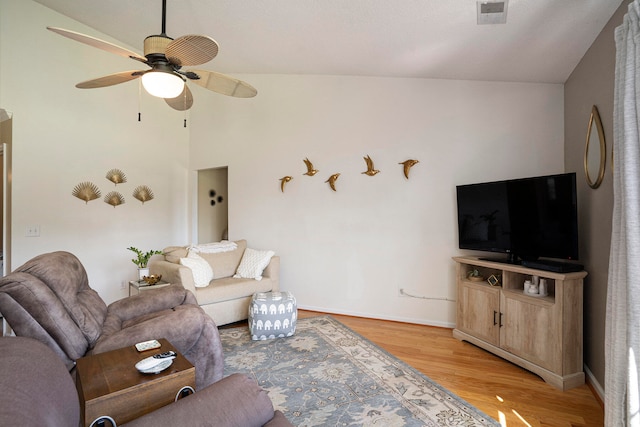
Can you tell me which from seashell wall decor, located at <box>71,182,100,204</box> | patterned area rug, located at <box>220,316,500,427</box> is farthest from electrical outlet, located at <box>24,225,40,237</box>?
patterned area rug, located at <box>220,316,500,427</box>

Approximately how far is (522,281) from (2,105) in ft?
17.4

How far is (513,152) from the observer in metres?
3.29

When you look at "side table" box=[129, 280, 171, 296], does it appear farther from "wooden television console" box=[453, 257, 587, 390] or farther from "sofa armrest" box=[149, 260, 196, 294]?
"wooden television console" box=[453, 257, 587, 390]

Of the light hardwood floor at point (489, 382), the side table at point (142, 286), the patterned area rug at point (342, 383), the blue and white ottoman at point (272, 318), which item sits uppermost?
the side table at point (142, 286)

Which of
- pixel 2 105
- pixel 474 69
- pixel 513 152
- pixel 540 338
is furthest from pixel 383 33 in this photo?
pixel 2 105

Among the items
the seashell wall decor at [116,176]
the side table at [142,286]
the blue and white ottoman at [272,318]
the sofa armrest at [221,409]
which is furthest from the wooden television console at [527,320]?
the seashell wall decor at [116,176]

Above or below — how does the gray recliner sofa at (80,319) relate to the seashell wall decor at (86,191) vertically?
below

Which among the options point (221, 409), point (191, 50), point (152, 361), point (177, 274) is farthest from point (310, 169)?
point (221, 409)

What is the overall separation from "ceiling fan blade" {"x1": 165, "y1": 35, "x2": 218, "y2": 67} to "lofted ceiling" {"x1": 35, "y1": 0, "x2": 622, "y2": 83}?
927 mm

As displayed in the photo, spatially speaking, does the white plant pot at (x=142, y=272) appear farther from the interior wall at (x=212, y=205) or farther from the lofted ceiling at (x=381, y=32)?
the lofted ceiling at (x=381, y=32)

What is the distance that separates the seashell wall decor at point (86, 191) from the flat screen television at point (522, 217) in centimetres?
431

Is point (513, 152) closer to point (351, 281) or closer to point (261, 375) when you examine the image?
point (351, 281)

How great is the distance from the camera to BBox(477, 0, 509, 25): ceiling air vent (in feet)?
6.90

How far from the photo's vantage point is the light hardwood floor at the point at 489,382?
204 centimetres
